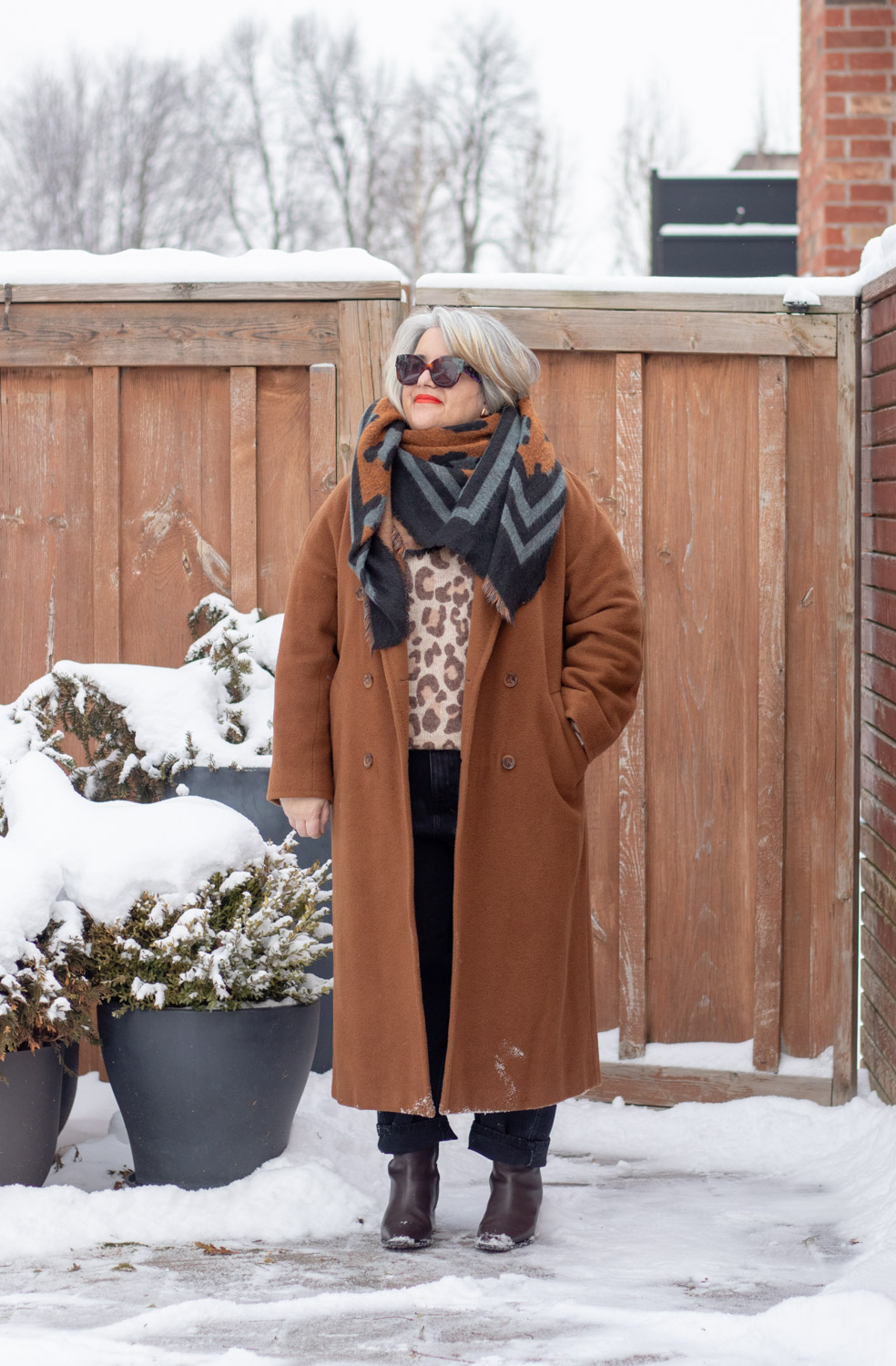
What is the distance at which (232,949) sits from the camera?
2936 mm

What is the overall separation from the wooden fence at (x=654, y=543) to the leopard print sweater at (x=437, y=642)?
3.51 ft

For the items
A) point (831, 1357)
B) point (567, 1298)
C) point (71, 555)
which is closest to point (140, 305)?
point (71, 555)

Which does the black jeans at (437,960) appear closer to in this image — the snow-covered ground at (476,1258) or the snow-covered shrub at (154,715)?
the snow-covered ground at (476,1258)

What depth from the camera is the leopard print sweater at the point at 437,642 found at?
9.04 ft

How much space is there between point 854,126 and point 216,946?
4.08 meters

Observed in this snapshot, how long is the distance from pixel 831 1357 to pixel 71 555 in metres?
2.77

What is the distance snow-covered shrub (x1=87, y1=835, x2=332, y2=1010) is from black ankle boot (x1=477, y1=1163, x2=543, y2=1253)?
584mm

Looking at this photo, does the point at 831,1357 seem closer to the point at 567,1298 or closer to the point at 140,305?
the point at 567,1298

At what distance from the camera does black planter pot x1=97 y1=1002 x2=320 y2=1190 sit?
2.91 m

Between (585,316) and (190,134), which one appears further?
(190,134)

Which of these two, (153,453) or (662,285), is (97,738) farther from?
(662,285)

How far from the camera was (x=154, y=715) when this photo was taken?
11.5 feet

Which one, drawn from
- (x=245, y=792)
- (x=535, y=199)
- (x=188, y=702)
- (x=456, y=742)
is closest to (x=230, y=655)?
(x=188, y=702)

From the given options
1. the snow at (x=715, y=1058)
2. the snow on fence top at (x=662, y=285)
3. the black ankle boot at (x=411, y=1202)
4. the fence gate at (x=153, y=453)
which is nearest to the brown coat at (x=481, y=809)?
the black ankle boot at (x=411, y=1202)
